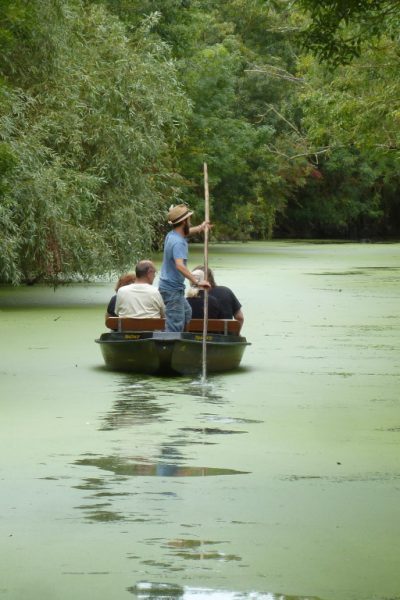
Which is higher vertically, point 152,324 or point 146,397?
point 152,324

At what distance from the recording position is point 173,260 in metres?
12.6

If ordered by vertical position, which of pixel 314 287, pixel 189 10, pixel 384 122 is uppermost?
pixel 189 10

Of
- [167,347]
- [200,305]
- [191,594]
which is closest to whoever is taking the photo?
[191,594]

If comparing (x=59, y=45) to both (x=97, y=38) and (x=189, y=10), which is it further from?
(x=189, y=10)

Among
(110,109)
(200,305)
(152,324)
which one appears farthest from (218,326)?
(110,109)

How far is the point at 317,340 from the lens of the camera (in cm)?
1605

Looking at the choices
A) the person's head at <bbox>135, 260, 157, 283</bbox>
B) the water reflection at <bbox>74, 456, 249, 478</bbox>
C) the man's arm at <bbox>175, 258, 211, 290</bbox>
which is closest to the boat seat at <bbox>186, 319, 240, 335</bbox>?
the person's head at <bbox>135, 260, 157, 283</bbox>

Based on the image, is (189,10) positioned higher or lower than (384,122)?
higher

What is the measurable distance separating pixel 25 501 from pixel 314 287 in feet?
61.9

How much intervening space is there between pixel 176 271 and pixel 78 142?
7.59m

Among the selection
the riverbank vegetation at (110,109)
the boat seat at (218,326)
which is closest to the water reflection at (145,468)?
the riverbank vegetation at (110,109)

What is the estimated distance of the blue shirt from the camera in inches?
492

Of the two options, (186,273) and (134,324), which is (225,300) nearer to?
(134,324)

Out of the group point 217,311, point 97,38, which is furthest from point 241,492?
point 97,38
